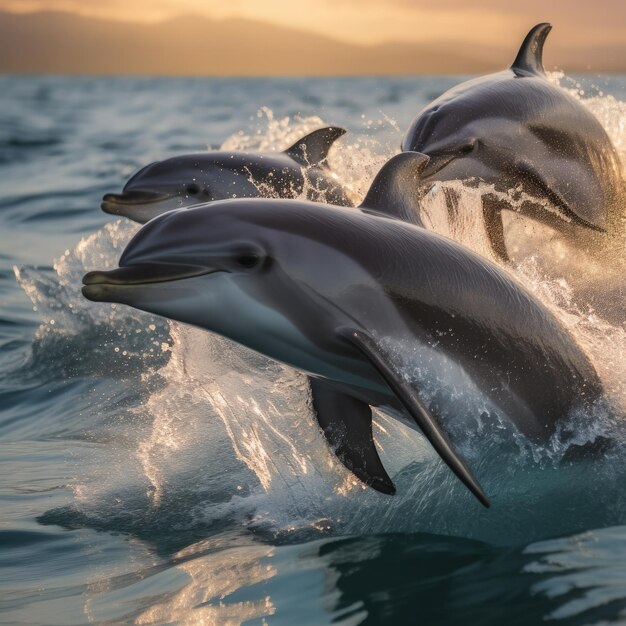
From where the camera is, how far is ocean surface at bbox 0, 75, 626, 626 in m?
4.05

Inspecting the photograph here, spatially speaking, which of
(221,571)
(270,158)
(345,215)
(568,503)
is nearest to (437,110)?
(270,158)

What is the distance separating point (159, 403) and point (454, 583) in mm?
3504

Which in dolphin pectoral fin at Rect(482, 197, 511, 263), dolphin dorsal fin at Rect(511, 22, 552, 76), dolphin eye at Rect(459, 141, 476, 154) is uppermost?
dolphin dorsal fin at Rect(511, 22, 552, 76)

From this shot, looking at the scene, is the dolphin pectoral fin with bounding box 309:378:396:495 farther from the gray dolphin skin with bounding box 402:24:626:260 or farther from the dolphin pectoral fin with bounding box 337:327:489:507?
the gray dolphin skin with bounding box 402:24:626:260

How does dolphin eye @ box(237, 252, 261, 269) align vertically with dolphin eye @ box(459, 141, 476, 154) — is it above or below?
below

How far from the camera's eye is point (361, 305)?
14.1 feet

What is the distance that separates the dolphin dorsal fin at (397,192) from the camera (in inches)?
188

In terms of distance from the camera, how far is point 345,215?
4473 millimetres

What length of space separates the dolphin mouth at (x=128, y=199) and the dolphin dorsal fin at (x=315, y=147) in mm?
980

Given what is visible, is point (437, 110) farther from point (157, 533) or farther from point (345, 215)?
point (157, 533)

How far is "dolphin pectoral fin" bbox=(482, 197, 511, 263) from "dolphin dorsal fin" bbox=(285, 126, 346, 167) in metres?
1.27

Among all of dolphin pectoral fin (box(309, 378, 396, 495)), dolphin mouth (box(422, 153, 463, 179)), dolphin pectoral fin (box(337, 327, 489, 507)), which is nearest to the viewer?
dolphin pectoral fin (box(337, 327, 489, 507))

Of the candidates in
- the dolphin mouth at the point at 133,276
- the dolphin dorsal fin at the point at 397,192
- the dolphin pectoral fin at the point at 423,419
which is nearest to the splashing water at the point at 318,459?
the dolphin pectoral fin at the point at 423,419

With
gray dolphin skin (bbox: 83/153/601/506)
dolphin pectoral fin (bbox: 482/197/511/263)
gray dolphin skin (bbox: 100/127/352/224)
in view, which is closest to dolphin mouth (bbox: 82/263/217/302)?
gray dolphin skin (bbox: 83/153/601/506)
